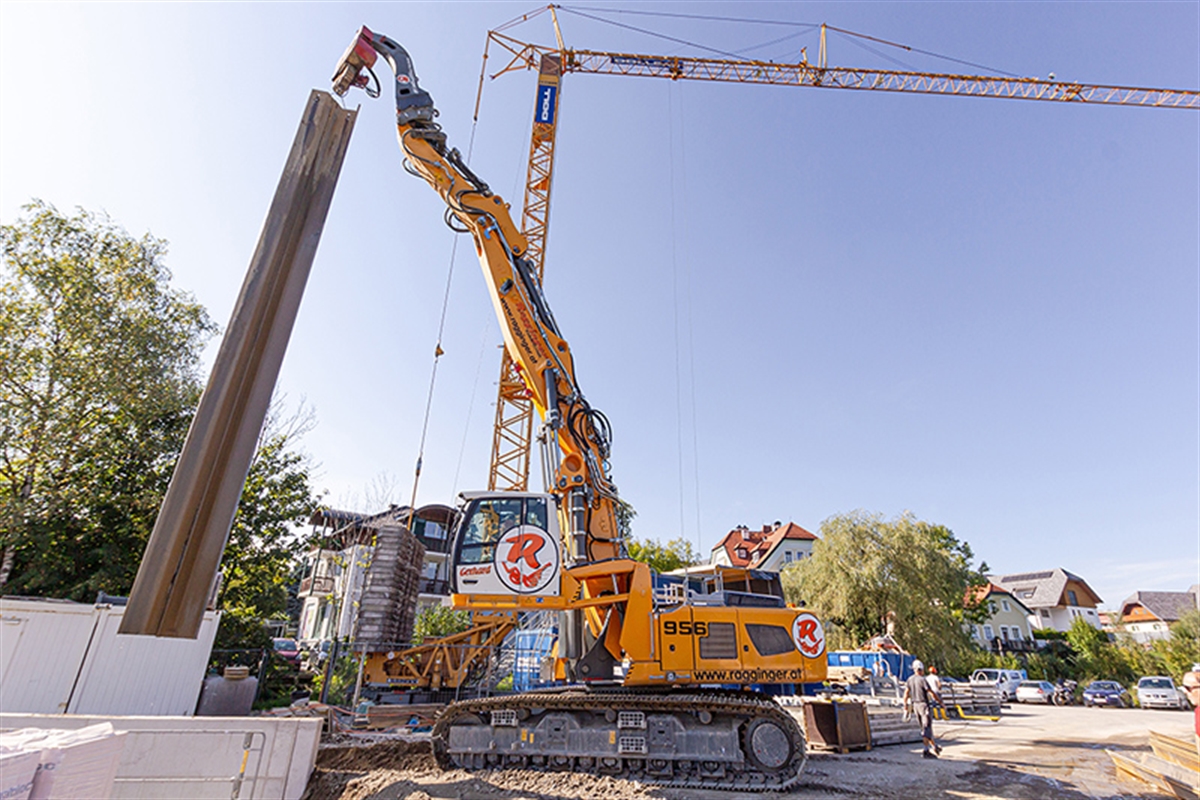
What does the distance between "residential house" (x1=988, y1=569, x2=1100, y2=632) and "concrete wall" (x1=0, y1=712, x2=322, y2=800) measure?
201 ft

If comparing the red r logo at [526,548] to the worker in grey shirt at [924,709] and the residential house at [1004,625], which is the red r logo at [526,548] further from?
the residential house at [1004,625]

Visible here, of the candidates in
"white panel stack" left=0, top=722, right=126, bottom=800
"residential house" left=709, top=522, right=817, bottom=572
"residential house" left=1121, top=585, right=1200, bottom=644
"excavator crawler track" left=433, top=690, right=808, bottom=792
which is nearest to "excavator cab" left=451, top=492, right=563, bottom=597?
"excavator crawler track" left=433, top=690, right=808, bottom=792

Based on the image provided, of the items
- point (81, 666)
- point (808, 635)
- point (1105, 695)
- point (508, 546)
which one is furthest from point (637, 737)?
point (1105, 695)

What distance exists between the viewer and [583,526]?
844cm

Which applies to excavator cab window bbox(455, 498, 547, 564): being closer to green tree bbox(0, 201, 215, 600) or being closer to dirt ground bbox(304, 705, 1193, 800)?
dirt ground bbox(304, 705, 1193, 800)

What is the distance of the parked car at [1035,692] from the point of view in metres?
25.0

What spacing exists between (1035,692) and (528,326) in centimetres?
2903

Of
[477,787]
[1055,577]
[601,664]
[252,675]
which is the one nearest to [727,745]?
[601,664]

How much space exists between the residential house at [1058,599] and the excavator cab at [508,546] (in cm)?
5909

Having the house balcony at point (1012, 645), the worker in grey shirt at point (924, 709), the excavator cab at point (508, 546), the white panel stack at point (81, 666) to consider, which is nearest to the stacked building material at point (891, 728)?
the worker in grey shirt at point (924, 709)

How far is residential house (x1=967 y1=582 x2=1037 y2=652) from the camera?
148 feet

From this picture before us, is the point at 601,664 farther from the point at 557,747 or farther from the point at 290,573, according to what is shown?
the point at 290,573

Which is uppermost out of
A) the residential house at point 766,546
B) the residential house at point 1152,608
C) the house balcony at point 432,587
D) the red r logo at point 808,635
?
the residential house at point 766,546

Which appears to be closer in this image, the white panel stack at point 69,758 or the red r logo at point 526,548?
the white panel stack at point 69,758
